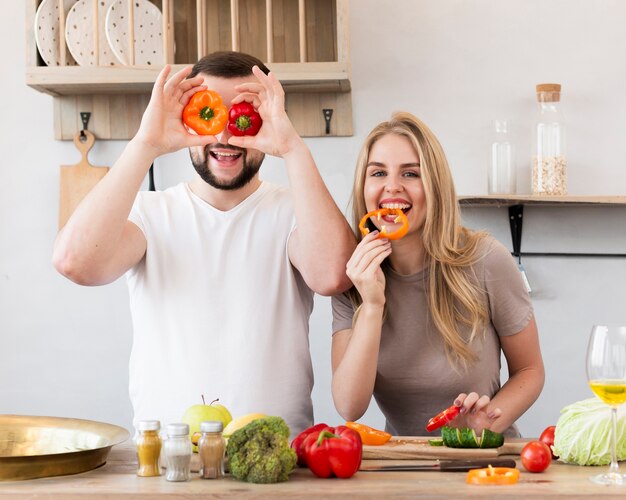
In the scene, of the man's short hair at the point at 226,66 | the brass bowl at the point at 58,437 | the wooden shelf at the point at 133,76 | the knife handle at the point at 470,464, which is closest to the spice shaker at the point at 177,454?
the brass bowl at the point at 58,437

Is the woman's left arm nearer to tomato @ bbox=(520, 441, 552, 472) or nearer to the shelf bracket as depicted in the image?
tomato @ bbox=(520, 441, 552, 472)

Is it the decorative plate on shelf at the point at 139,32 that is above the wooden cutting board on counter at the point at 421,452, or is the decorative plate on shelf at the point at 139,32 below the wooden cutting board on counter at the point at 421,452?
above

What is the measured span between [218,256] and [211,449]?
25.9 inches

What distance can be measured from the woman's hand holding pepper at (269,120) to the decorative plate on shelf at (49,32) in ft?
3.73

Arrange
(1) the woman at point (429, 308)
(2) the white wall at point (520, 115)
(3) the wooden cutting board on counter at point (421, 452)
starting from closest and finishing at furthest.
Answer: (3) the wooden cutting board on counter at point (421, 452), (1) the woman at point (429, 308), (2) the white wall at point (520, 115)

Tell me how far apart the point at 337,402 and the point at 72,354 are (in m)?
1.42

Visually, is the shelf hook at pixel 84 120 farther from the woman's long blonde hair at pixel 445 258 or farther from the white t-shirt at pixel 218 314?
the woman's long blonde hair at pixel 445 258

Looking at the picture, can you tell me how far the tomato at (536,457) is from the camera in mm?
1429

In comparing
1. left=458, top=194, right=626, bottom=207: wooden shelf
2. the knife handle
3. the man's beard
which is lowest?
the knife handle

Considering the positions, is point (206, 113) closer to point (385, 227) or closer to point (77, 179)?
point (385, 227)

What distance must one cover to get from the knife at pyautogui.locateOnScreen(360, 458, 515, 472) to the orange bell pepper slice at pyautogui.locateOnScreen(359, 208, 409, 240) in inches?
22.9

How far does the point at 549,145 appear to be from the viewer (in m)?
2.84

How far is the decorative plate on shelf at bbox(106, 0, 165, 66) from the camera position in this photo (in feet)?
9.11

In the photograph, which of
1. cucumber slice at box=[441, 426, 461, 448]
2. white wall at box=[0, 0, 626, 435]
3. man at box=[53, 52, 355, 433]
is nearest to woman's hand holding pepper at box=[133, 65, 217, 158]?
man at box=[53, 52, 355, 433]
